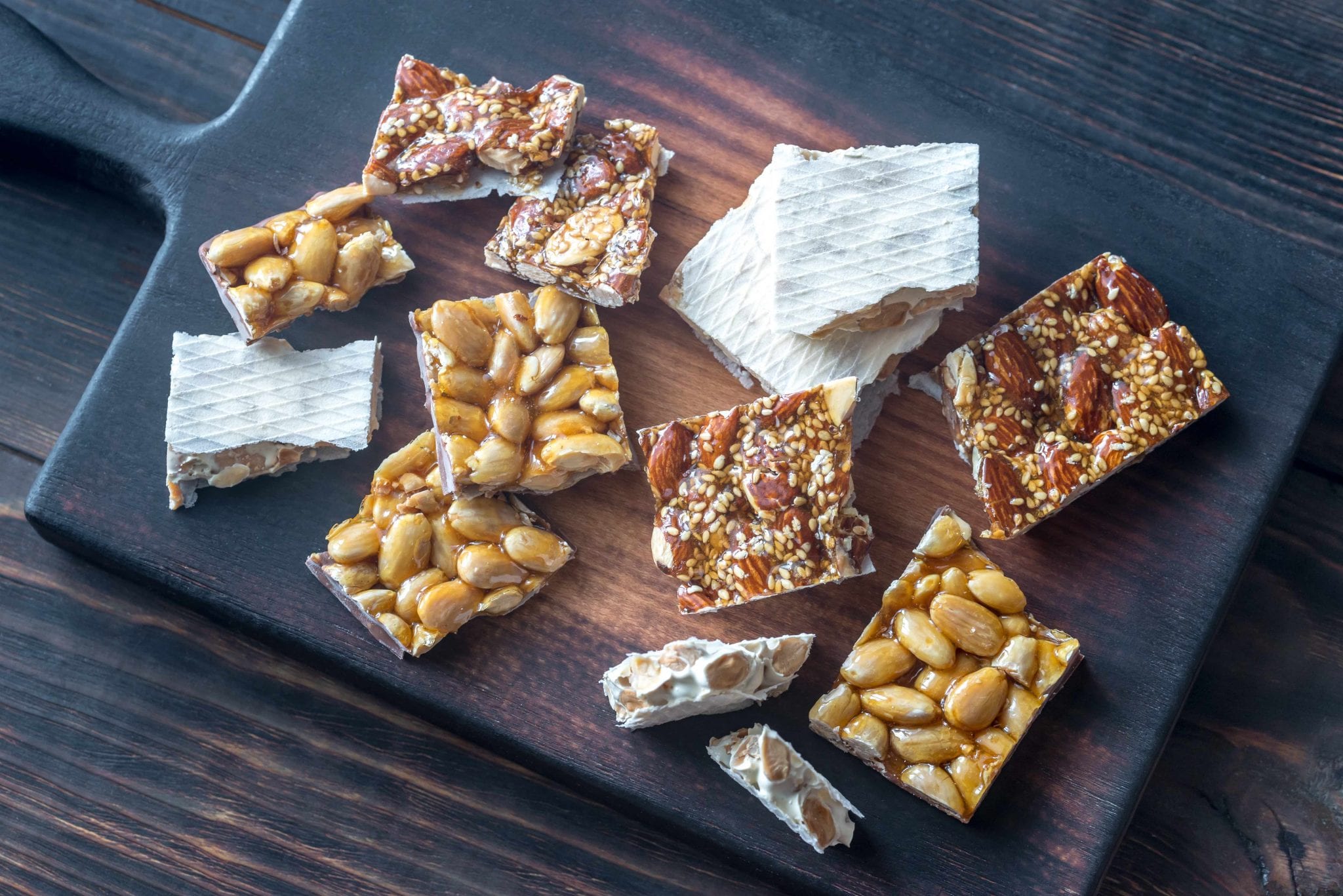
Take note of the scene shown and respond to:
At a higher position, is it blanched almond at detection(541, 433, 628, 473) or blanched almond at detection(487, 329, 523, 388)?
blanched almond at detection(487, 329, 523, 388)

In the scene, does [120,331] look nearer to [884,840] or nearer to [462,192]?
[462,192]

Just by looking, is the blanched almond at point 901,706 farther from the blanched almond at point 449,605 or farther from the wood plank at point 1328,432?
the wood plank at point 1328,432

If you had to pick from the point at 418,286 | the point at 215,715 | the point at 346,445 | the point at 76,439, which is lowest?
the point at 215,715

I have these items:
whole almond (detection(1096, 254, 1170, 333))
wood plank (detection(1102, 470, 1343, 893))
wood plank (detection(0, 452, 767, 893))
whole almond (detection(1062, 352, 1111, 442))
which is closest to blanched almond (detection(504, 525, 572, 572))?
wood plank (detection(0, 452, 767, 893))

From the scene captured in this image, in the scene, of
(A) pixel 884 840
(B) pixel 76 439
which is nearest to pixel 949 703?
(A) pixel 884 840

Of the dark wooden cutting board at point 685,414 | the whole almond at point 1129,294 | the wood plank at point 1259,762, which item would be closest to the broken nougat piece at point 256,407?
the dark wooden cutting board at point 685,414

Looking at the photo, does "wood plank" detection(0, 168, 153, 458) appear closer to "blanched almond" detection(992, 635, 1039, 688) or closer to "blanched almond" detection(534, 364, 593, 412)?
"blanched almond" detection(534, 364, 593, 412)
